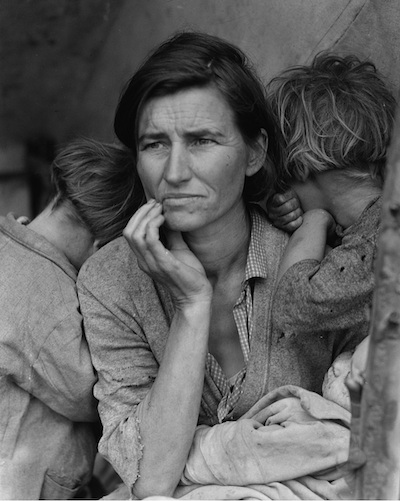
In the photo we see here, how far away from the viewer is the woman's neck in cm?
254

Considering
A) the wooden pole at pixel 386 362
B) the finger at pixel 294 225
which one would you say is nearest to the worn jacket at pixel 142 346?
the finger at pixel 294 225

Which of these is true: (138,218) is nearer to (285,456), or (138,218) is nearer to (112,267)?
(112,267)

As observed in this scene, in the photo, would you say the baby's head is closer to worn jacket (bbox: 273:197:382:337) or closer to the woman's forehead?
worn jacket (bbox: 273:197:382:337)

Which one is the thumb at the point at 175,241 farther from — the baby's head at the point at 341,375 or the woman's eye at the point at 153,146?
the baby's head at the point at 341,375

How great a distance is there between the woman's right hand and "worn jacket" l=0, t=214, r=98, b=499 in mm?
435

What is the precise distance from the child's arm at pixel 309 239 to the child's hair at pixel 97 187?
1.82 feet

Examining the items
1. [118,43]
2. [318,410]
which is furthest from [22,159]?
[318,410]

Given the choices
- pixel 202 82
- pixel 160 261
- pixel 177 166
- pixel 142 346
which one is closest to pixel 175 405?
pixel 142 346

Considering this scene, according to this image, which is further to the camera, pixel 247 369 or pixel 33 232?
pixel 33 232

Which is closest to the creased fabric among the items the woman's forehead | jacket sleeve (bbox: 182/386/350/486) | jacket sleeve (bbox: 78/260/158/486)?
jacket sleeve (bbox: 182/386/350/486)

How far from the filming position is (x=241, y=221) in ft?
8.59

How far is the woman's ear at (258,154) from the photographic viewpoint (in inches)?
101

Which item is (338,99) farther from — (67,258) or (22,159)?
(22,159)

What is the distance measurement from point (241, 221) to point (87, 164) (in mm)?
572
